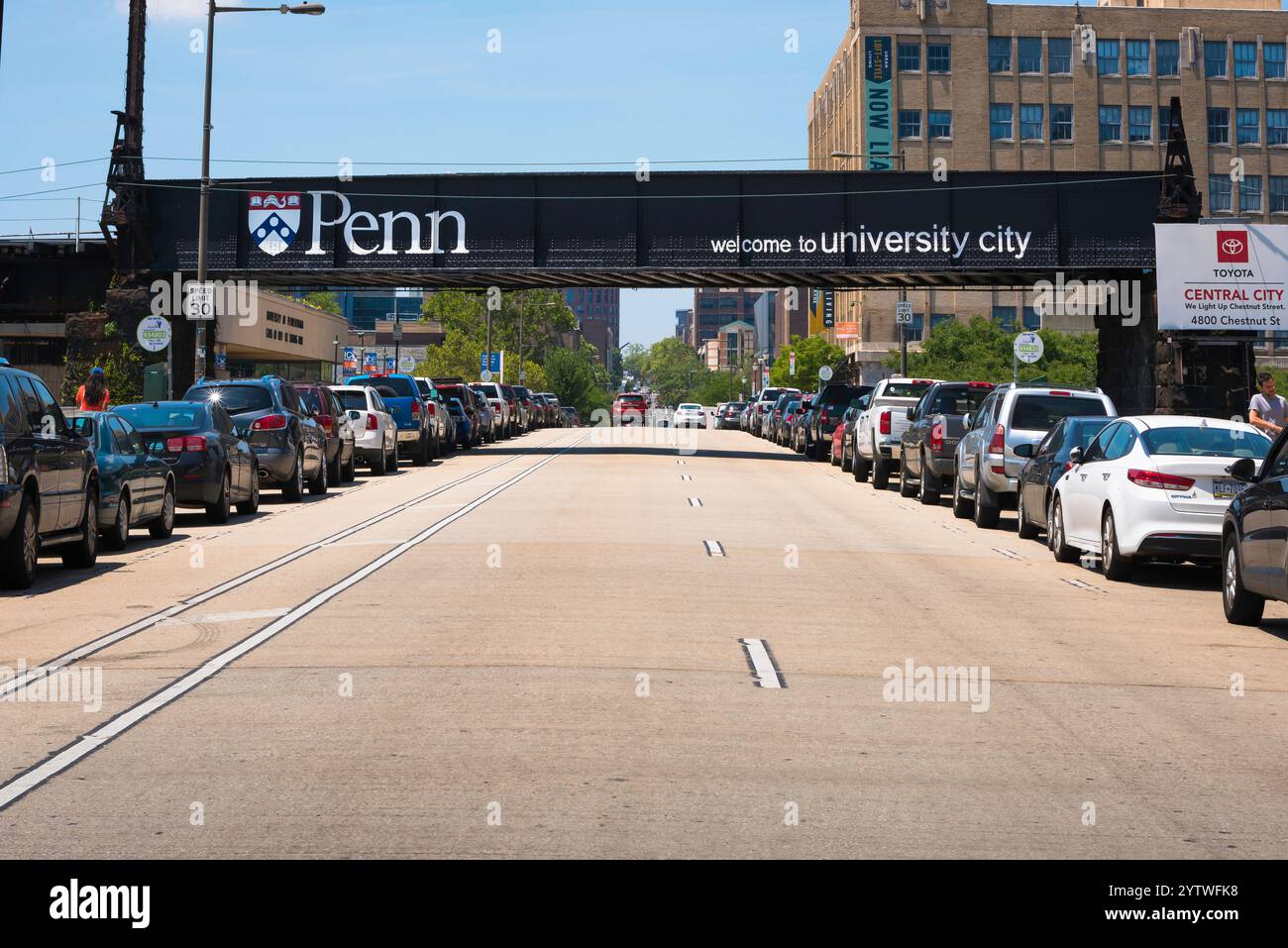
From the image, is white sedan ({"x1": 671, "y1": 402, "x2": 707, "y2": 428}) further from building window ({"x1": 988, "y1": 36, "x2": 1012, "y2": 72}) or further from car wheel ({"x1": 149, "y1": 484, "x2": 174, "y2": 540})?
car wheel ({"x1": 149, "y1": 484, "x2": 174, "y2": 540})

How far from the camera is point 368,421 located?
35.5m

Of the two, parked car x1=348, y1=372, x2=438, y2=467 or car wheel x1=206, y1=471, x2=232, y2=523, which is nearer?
car wheel x1=206, y1=471, x2=232, y2=523

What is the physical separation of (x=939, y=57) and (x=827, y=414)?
59.9 meters

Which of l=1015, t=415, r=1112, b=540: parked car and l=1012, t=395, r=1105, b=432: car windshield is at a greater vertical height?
l=1012, t=395, r=1105, b=432: car windshield

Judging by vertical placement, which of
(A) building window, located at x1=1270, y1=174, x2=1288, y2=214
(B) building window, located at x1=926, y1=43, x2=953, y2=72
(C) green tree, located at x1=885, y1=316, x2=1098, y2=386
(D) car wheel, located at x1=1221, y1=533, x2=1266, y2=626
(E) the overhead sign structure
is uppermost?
(B) building window, located at x1=926, y1=43, x2=953, y2=72

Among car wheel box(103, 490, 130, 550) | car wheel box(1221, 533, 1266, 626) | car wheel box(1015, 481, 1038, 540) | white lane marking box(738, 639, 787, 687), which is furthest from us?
car wheel box(1015, 481, 1038, 540)

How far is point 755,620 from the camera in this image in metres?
13.2

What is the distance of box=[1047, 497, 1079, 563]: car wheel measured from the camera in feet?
61.9

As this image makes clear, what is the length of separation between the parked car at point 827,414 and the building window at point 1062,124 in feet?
194

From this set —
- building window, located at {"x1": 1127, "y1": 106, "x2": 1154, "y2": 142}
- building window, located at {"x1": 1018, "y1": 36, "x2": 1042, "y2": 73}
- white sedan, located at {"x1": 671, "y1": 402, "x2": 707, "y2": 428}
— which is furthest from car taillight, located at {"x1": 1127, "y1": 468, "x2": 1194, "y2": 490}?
building window, located at {"x1": 1127, "y1": 106, "x2": 1154, "y2": 142}

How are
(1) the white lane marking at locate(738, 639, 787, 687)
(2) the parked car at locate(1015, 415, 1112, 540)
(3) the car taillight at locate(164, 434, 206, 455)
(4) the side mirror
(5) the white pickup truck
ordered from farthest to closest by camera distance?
1. (5) the white pickup truck
2. (3) the car taillight at locate(164, 434, 206, 455)
3. (2) the parked car at locate(1015, 415, 1112, 540)
4. (4) the side mirror
5. (1) the white lane marking at locate(738, 639, 787, 687)

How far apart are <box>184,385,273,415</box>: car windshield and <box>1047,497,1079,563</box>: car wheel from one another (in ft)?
42.2
